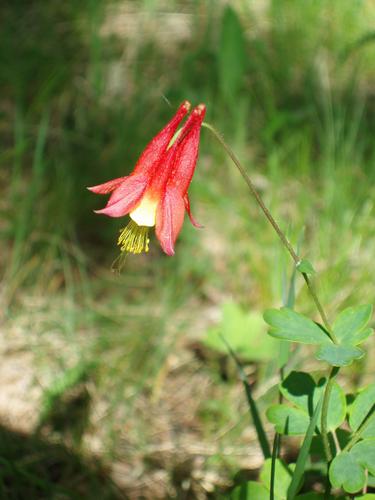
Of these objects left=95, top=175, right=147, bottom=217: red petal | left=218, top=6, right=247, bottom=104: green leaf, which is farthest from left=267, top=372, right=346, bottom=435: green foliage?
left=218, top=6, right=247, bottom=104: green leaf

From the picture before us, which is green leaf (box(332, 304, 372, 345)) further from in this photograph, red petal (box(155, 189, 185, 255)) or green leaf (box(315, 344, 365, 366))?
red petal (box(155, 189, 185, 255))

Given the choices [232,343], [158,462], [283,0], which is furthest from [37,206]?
[283,0]

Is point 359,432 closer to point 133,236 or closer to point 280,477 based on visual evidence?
point 280,477

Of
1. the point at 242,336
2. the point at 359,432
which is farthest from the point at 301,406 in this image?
the point at 242,336

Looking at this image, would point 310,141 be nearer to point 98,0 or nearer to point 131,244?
point 98,0

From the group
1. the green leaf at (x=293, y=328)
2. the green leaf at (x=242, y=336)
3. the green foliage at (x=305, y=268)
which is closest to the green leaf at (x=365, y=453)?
the green leaf at (x=293, y=328)

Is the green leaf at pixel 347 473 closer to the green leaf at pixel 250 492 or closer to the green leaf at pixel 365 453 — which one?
the green leaf at pixel 365 453
